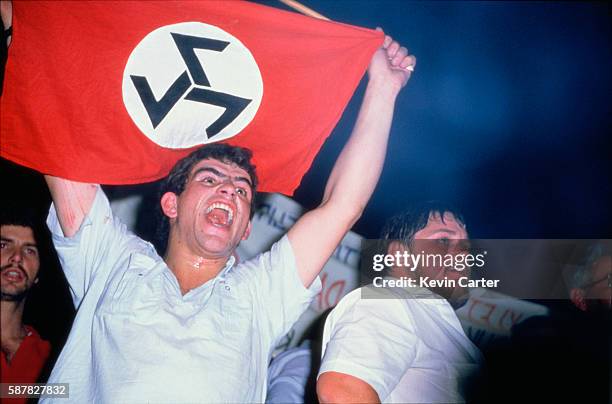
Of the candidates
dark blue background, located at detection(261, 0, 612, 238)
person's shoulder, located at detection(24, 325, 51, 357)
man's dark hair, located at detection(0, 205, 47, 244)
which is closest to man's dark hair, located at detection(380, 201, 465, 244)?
dark blue background, located at detection(261, 0, 612, 238)

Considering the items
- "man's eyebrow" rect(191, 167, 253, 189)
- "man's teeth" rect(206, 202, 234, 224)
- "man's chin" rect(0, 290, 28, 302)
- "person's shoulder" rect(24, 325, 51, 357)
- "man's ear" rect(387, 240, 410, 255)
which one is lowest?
"person's shoulder" rect(24, 325, 51, 357)

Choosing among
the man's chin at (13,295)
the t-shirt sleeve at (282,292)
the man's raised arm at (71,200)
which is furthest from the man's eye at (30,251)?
the t-shirt sleeve at (282,292)

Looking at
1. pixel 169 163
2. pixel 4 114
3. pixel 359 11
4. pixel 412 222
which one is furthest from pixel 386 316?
pixel 359 11

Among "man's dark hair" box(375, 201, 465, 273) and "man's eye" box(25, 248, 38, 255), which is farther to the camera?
"man's eye" box(25, 248, 38, 255)

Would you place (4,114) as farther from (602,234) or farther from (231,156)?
(602,234)

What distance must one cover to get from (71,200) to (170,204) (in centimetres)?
33

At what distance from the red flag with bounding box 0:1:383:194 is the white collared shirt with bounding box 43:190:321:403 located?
236mm

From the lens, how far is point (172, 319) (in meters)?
1.44

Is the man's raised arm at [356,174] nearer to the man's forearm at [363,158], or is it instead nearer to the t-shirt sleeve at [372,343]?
the man's forearm at [363,158]

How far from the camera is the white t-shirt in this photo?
1229mm

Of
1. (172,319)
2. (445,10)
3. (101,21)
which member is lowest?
(172,319)

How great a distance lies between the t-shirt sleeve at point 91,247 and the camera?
1.57 metres

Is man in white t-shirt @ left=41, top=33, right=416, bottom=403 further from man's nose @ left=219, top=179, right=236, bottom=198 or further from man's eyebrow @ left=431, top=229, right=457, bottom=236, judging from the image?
man's eyebrow @ left=431, top=229, right=457, bottom=236

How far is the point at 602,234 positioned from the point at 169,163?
2.46 metres
